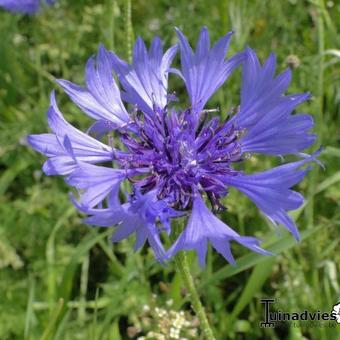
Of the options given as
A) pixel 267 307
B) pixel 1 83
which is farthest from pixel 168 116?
pixel 1 83

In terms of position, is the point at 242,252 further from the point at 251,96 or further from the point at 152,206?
the point at 152,206

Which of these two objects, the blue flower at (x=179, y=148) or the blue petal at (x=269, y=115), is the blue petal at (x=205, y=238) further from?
the blue petal at (x=269, y=115)

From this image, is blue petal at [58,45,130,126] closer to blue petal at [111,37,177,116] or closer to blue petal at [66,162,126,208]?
blue petal at [111,37,177,116]

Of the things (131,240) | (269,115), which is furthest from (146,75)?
(131,240)

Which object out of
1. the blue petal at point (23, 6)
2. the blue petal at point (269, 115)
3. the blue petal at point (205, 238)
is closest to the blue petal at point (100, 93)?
the blue petal at point (269, 115)

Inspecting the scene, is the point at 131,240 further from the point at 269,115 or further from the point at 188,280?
the point at 269,115

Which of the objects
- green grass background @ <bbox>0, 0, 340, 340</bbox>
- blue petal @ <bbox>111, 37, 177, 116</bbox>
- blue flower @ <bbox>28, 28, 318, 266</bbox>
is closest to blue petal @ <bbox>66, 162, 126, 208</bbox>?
blue flower @ <bbox>28, 28, 318, 266</bbox>
